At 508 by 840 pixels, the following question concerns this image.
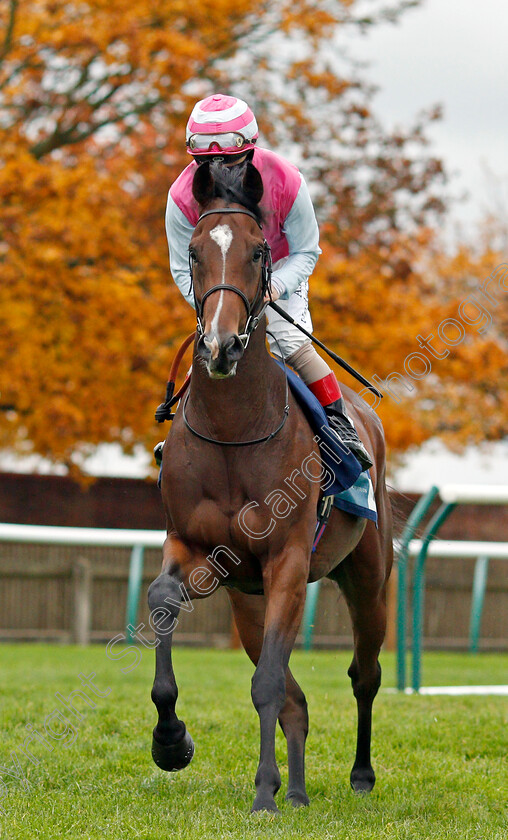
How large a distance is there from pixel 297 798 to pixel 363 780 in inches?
24.9

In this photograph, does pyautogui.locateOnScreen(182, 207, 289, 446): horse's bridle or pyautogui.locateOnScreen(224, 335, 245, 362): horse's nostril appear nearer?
pyautogui.locateOnScreen(224, 335, 245, 362): horse's nostril

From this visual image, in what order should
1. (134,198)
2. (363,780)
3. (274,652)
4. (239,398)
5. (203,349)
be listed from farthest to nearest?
(134,198) → (363,780) → (239,398) → (274,652) → (203,349)

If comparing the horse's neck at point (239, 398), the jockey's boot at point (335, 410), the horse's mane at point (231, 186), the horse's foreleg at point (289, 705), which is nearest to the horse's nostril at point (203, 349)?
the horse's neck at point (239, 398)

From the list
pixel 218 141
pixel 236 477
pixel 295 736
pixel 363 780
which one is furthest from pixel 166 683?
pixel 218 141

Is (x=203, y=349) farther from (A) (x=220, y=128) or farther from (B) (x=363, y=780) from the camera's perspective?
(B) (x=363, y=780)

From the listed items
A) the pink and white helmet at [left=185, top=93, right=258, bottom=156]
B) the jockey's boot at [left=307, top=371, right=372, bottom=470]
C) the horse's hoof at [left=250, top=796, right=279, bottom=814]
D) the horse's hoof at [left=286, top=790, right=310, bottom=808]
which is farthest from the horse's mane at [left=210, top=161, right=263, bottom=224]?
the horse's hoof at [left=286, top=790, right=310, bottom=808]

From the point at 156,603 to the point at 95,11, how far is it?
36.5 feet

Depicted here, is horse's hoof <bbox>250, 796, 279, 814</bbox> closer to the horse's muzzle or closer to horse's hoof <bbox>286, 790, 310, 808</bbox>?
horse's hoof <bbox>286, 790, 310, 808</bbox>

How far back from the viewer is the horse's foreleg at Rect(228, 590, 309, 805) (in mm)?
4711

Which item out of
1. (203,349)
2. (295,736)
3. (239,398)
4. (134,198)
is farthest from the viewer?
(134,198)

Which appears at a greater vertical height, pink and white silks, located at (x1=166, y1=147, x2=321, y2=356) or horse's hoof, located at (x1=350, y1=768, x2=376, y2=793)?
pink and white silks, located at (x1=166, y1=147, x2=321, y2=356)

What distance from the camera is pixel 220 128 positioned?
4.39 metres

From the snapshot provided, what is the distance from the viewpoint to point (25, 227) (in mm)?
12859

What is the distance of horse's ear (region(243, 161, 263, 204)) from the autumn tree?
334 inches
